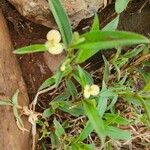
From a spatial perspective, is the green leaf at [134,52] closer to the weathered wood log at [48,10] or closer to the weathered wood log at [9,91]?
the weathered wood log at [48,10]

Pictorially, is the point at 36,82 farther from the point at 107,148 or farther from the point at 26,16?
the point at 107,148

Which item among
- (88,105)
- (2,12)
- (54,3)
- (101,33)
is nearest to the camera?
(101,33)

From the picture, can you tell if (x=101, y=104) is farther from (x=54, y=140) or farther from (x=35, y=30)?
(x=35, y=30)

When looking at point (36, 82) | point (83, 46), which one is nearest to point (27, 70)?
point (36, 82)

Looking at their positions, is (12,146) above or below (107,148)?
above

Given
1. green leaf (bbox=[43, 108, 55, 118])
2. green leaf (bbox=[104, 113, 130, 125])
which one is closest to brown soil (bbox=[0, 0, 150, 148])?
green leaf (bbox=[43, 108, 55, 118])

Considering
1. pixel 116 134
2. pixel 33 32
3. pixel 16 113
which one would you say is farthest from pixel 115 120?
pixel 33 32
